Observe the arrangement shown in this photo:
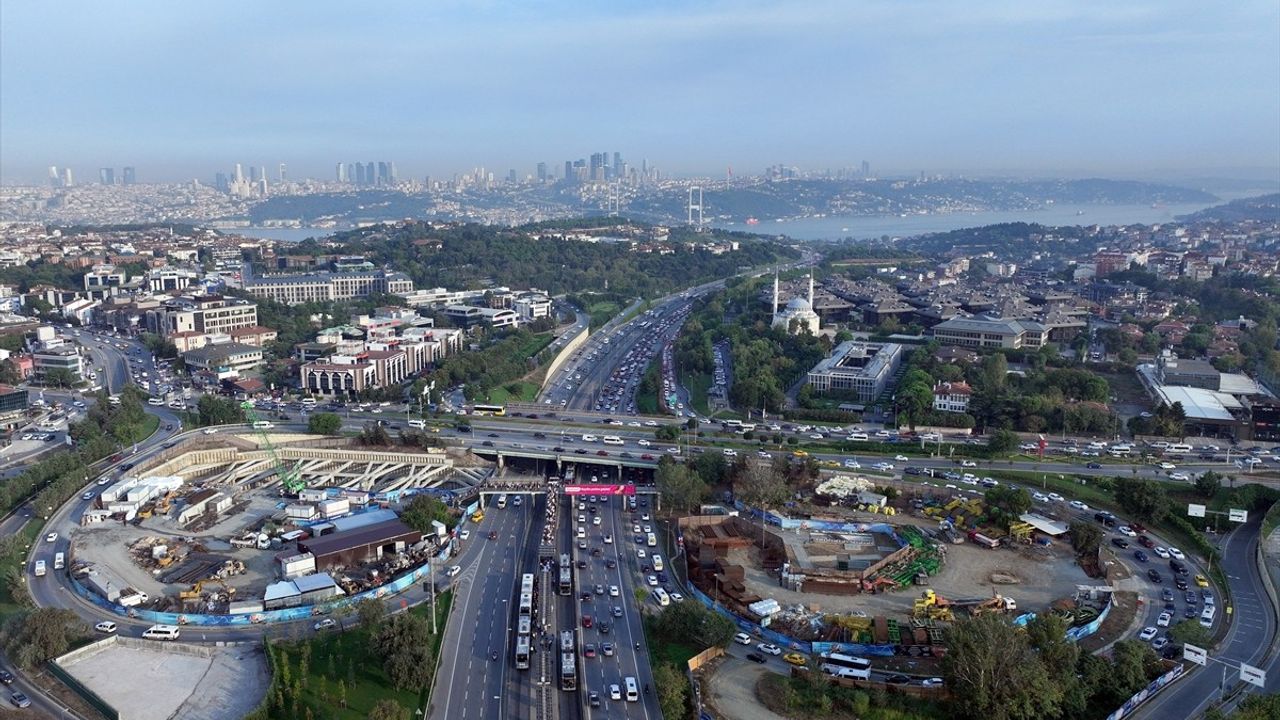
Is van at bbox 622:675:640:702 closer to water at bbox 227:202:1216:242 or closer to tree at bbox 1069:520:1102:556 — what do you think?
tree at bbox 1069:520:1102:556

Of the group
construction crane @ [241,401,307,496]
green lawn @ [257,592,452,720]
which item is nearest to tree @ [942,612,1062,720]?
green lawn @ [257,592,452,720]

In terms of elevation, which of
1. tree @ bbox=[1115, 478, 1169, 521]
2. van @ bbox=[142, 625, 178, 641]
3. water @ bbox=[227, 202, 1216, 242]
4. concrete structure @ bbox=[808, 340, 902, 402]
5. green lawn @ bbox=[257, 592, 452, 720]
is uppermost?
water @ bbox=[227, 202, 1216, 242]

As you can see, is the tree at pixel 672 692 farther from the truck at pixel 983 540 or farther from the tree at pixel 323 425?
the tree at pixel 323 425

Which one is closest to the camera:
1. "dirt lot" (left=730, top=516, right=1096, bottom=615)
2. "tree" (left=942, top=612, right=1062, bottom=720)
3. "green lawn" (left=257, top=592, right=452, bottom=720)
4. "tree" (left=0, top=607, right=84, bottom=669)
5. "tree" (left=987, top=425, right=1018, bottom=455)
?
"tree" (left=942, top=612, right=1062, bottom=720)

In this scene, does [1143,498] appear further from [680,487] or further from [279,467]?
[279,467]

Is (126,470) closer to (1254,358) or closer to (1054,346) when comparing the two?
(1054,346)

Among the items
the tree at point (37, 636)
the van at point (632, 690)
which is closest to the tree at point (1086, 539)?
the van at point (632, 690)

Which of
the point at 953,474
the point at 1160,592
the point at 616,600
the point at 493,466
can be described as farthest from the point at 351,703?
the point at 953,474

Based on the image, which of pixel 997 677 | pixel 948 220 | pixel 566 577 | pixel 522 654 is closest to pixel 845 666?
pixel 997 677
